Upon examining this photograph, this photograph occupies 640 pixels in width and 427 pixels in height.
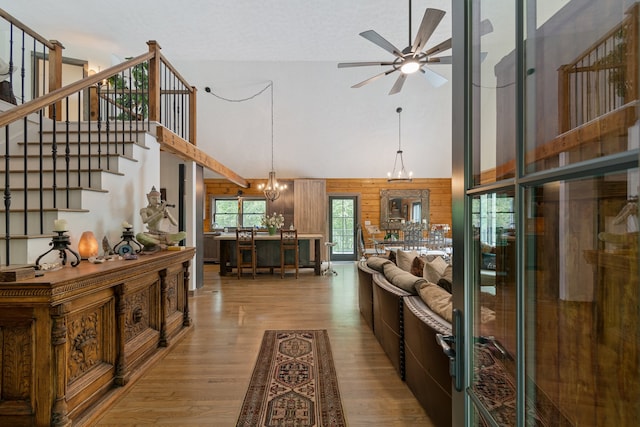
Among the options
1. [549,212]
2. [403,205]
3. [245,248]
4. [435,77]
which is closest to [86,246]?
[549,212]

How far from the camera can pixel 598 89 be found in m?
0.51

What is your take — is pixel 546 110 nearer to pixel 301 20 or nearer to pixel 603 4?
pixel 603 4

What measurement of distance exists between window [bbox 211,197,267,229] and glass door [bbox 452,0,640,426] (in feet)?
29.9

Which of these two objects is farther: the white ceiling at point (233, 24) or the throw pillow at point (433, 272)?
the white ceiling at point (233, 24)

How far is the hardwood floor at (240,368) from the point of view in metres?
2.10

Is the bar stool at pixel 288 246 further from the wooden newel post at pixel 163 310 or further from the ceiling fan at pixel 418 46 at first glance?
the ceiling fan at pixel 418 46

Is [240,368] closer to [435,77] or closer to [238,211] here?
[435,77]

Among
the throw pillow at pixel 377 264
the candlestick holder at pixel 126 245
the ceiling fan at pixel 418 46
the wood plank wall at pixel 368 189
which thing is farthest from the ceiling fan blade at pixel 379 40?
the wood plank wall at pixel 368 189

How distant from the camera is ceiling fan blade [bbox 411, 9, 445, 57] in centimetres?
268

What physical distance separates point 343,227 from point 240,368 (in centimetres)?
722

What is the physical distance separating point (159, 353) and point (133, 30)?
4730 mm

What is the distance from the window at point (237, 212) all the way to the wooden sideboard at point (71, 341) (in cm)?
711

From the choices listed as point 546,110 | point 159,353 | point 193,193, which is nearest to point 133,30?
point 193,193

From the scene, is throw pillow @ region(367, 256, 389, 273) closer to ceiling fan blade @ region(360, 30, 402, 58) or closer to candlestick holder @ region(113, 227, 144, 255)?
ceiling fan blade @ region(360, 30, 402, 58)
